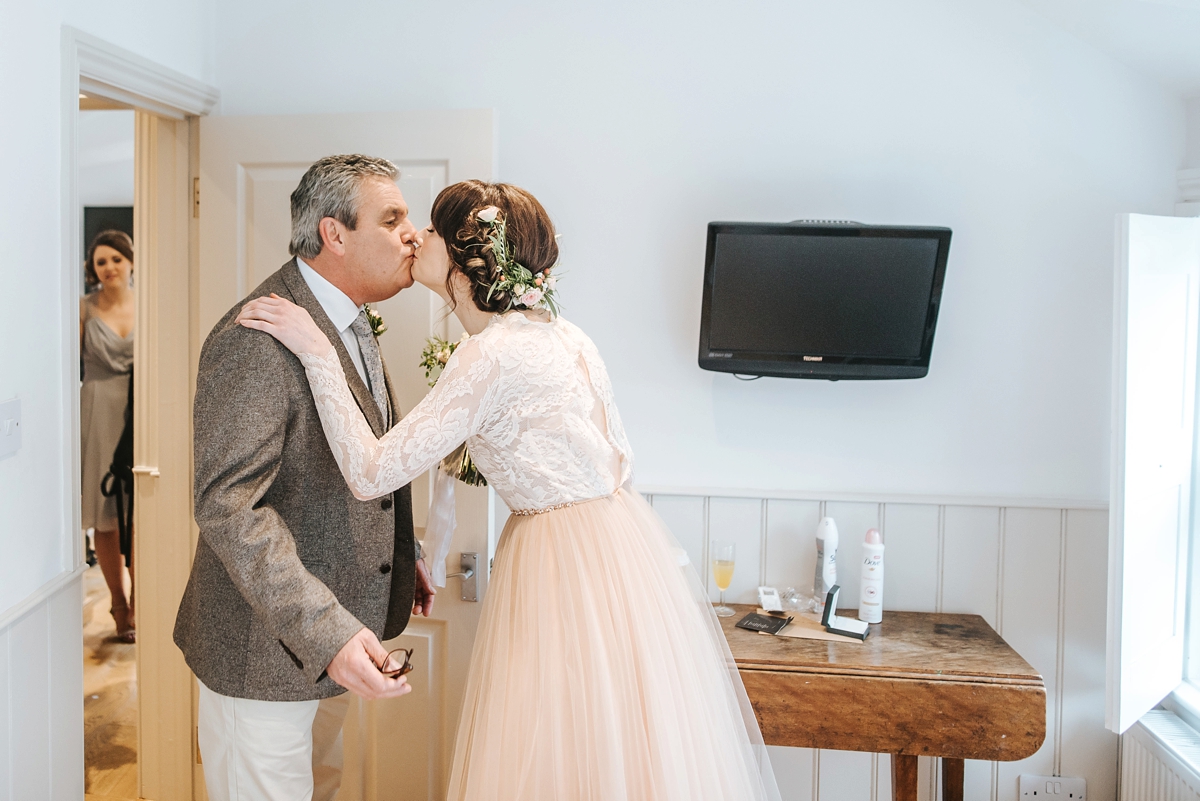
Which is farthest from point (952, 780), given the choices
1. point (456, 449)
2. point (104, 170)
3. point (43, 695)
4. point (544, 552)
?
point (104, 170)

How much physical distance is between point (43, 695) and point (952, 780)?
2.17m

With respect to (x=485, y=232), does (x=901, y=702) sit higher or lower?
lower

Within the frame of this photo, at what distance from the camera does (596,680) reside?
4.94 feet

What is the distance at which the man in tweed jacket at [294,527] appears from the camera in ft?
4.62

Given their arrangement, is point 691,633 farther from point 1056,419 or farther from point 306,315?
point 1056,419

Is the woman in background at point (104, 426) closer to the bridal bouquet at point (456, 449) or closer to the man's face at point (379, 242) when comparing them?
the bridal bouquet at point (456, 449)

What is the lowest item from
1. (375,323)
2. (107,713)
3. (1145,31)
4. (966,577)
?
(107,713)

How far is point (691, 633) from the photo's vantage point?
65.5 inches

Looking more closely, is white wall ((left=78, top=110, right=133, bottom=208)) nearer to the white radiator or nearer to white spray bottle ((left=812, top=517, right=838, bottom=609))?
white spray bottle ((left=812, top=517, right=838, bottom=609))

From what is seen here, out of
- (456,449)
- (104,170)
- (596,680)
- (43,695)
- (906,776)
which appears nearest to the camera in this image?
(596,680)

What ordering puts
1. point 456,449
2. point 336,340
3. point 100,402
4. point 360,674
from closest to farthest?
point 360,674 < point 336,340 < point 456,449 < point 100,402

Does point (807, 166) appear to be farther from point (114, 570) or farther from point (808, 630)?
point (114, 570)

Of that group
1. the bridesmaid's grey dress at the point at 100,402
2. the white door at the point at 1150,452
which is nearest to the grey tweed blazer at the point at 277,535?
the white door at the point at 1150,452

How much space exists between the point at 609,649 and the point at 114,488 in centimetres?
306
